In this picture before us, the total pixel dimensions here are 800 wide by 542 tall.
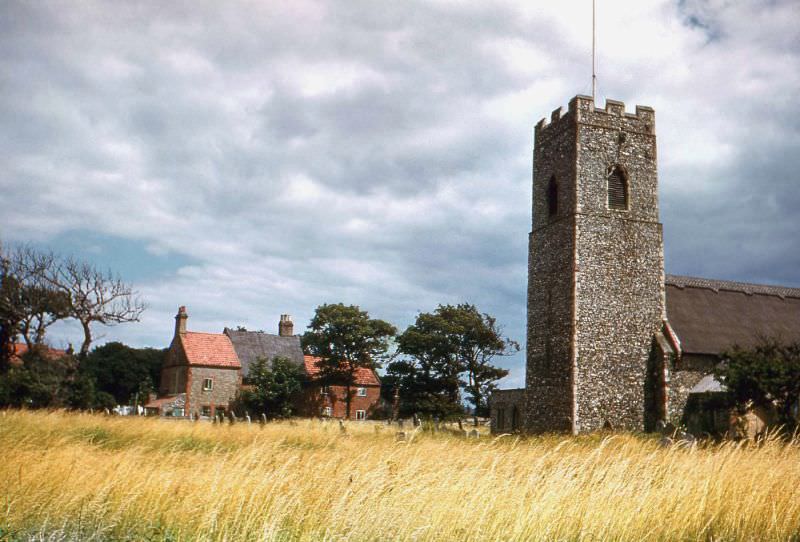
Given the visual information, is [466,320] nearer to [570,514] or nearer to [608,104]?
[608,104]

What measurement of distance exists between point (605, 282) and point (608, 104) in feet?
25.7

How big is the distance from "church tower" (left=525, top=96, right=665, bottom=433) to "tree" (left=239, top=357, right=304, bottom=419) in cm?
2352

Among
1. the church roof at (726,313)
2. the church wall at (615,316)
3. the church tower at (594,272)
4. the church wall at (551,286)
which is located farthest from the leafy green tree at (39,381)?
the church roof at (726,313)

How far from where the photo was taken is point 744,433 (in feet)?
70.0

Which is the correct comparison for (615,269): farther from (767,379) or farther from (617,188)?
(767,379)

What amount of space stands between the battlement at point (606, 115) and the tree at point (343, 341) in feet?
81.8

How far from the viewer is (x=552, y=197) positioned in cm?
3042

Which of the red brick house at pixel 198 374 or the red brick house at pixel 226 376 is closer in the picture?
the red brick house at pixel 198 374

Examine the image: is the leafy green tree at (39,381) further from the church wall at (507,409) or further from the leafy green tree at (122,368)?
the leafy green tree at (122,368)

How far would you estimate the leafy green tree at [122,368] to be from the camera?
207 feet

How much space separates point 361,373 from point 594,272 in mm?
31873

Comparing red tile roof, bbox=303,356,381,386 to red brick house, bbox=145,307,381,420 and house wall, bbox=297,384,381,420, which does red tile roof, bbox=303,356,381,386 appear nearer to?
red brick house, bbox=145,307,381,420

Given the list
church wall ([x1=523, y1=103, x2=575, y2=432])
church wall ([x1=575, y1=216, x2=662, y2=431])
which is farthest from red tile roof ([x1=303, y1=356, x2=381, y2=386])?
church wall ([x1=575, y1=216, x2=662, y2=431])

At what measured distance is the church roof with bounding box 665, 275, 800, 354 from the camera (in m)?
28.9
